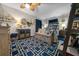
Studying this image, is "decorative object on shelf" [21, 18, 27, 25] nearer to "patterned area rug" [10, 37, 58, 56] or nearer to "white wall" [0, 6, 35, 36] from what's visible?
"white wall" [0, 6, 35, 36]

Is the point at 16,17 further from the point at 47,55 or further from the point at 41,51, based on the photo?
the point at 47,55

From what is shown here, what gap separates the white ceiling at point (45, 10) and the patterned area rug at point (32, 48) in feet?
1.48

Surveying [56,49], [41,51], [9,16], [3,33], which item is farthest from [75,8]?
[3,33]

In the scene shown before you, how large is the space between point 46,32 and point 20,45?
0.51 m

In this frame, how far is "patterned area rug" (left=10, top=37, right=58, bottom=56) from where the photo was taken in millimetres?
1506

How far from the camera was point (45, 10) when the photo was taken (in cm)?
150

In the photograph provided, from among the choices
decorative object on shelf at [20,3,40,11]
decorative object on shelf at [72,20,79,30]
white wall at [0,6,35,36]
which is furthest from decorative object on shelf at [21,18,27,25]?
decorative object on shelf at [72,20,79,30]

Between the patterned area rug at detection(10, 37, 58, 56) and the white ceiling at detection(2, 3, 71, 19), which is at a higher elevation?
the white ceiling at detection(2, 3, 71, 19)

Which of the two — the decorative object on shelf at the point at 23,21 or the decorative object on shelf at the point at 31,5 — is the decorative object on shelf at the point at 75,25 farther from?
the decorative object on shelf at the point at 23,21

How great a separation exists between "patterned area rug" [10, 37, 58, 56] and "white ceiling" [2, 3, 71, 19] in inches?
17.8

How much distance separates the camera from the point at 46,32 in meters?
1.51

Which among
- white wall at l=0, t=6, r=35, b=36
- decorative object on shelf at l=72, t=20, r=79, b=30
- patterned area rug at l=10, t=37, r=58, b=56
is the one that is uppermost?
white wall at l=0, t=6, r=35, b=36

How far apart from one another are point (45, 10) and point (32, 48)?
2.32 ft

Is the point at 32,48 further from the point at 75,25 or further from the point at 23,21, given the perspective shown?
the point at 75,25
